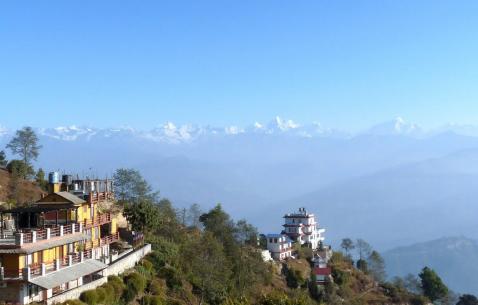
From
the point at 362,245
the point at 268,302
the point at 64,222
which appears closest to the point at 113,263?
the point at 64,222

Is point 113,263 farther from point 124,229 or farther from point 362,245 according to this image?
point 362,245

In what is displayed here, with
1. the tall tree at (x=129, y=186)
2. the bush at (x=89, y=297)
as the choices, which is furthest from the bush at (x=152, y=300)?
the tall tree at (x=129, y=186)

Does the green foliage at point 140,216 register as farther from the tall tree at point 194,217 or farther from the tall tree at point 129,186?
the tall tree at point 194,217

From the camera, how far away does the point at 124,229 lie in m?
66.0

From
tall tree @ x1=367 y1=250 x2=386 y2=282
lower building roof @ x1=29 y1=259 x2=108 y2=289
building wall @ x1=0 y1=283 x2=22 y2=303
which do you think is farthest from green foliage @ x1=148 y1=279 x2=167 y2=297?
tall tree @ x1=367 y1=250 x2=386 y2=282

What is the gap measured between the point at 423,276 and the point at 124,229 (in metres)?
73.6

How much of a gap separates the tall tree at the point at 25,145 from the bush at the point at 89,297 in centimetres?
5519

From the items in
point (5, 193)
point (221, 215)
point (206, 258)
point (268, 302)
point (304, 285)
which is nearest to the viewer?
point (268, 302)

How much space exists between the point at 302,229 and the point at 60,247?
9251 cm

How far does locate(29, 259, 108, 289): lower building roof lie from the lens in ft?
129

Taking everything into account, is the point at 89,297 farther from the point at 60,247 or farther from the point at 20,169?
the point at 20,169

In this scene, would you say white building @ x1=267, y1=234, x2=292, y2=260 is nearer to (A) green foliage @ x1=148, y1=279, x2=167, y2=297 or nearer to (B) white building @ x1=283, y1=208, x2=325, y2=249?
(B) white building @ x1=283, y1=208, x2=325, y2=249

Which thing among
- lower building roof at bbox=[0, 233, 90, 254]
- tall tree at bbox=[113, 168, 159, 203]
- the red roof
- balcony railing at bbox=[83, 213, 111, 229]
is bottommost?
the red roof

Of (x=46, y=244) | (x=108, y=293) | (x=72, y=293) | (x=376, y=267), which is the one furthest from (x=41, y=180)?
(x=376, y=267)
